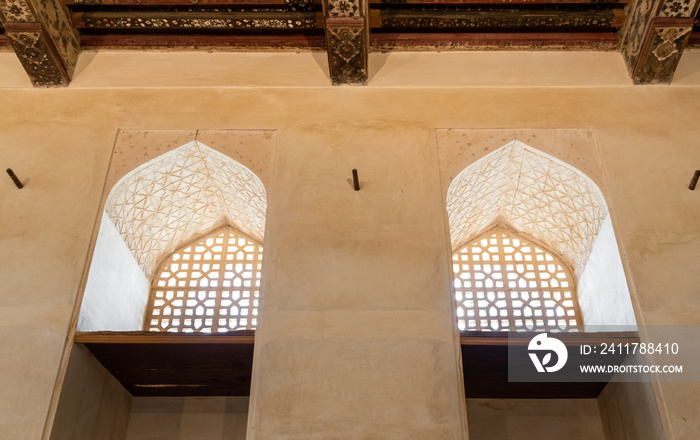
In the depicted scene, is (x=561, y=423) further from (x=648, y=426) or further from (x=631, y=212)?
(x=631, y=212)

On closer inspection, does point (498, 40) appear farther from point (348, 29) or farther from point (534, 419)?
point (534, 419)

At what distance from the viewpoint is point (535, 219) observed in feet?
19.1

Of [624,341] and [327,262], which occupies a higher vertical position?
[327,262]

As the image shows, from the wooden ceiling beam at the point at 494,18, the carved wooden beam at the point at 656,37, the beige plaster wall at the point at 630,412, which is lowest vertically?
the beige plaster wall at the point at 630,412

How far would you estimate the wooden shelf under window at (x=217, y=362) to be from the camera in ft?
14.7

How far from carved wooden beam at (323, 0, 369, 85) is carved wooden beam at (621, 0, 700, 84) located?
2128 mm

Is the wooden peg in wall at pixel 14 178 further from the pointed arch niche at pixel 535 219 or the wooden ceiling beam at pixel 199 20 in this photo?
the pointed arch niche at pixel 535 219

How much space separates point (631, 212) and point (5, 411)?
14.0 feet

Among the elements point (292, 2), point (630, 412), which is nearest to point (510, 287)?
point (630, 412)

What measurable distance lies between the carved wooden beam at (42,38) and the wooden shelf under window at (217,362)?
7.51 feet

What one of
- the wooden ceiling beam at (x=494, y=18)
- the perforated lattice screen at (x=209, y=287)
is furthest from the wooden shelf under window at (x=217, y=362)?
the wooden ceiling beam at (x=494, y=18)

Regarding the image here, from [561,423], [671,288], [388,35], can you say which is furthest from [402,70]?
[561,423]

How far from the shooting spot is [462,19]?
574 cm

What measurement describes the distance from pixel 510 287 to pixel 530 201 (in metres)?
0.73
